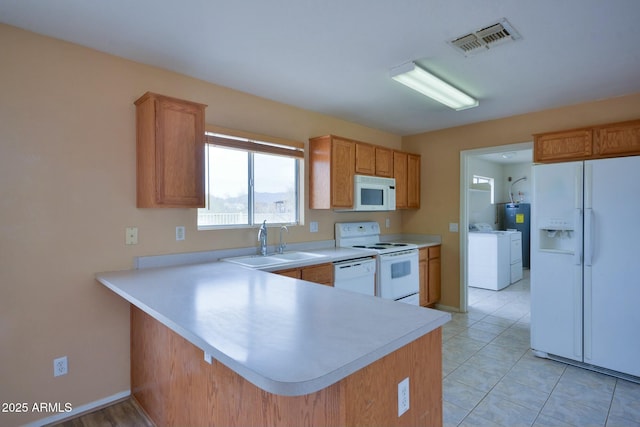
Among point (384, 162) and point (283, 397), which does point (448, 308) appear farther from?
point (283, 397)

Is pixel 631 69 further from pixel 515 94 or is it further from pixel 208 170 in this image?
pixel 208 170

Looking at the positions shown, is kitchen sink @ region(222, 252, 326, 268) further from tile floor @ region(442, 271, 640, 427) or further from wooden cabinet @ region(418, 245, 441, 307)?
wooden cabinet @ region(418, 245, 441, 307)

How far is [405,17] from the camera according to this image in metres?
1.88

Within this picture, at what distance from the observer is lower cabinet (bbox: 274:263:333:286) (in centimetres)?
268

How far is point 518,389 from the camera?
2.46m

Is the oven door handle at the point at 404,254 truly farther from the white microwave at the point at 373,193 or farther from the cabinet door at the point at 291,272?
the cabinet door at the point at 291,272

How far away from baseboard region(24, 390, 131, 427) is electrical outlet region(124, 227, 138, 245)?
1065mm

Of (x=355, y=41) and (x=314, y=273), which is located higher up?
(x=355, y=41)

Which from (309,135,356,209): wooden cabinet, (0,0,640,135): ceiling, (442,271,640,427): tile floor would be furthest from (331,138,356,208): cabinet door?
(442,271,640,427): tile floor

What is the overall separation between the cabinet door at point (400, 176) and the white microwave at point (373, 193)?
0.18m

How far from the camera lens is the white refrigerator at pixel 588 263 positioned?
258 centimetres

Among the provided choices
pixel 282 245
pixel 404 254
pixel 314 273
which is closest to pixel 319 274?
pixel 314 273

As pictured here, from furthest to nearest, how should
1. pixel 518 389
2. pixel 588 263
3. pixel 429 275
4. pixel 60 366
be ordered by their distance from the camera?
pixel 429 275 → pixel 588 263 → pixel 518 389 → pixel 60 366

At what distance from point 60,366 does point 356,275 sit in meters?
2.33
